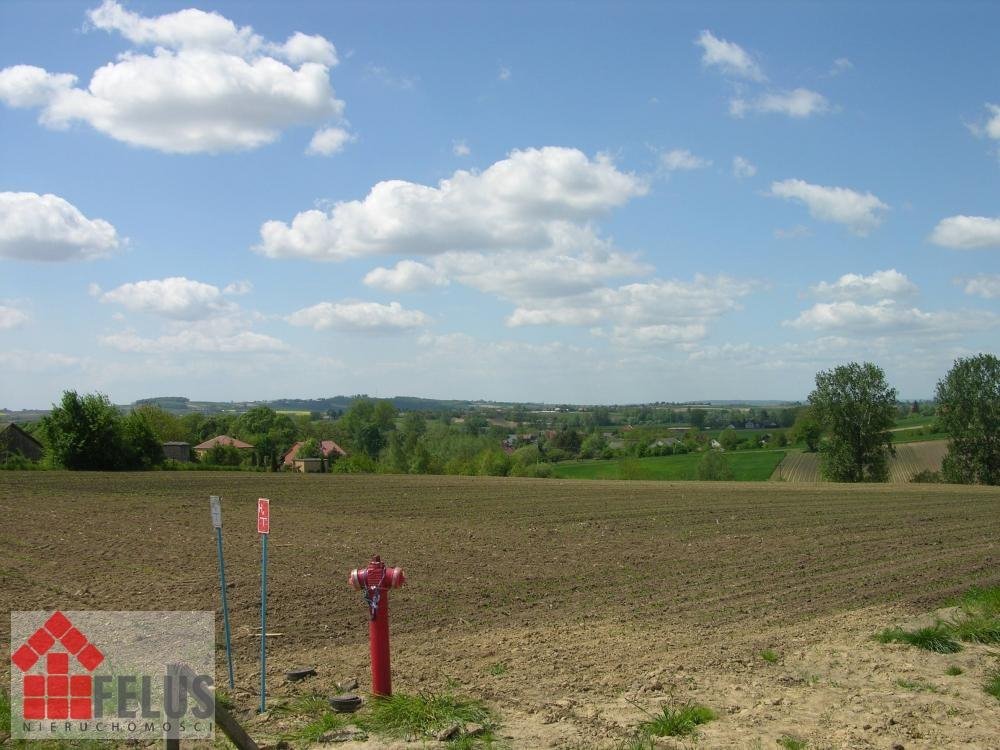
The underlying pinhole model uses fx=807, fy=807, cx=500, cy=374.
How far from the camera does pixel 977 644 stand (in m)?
8.95

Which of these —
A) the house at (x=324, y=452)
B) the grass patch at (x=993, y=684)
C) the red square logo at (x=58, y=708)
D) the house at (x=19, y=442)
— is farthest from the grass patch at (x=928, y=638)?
the house at (x=324, y=452)

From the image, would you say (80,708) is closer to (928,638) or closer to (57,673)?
(57,673)

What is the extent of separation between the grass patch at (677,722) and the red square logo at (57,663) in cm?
554

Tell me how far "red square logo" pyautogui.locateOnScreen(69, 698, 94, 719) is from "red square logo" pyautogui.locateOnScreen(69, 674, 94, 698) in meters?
0.09

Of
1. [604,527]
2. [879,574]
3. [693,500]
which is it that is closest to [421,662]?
[879,574]

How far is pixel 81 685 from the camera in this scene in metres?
7.29

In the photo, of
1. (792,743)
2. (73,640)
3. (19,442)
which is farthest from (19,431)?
(792,743)

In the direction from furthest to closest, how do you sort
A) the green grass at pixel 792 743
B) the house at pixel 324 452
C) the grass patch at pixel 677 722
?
the house at pixel 324 452 < the grass patch at pixel 677 722 < the green grass at pixel 792 743

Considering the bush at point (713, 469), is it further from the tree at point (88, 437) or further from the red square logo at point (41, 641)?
the red square logo at point (41, 641)

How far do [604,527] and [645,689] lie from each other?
16628 millimetres

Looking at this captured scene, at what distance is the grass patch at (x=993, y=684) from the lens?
23.2 ft

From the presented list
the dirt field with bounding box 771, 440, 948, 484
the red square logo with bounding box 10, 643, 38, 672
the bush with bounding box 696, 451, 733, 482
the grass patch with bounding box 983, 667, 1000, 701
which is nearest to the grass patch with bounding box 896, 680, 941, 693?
the grass patch with bounding box 983, 667, 1000, 701

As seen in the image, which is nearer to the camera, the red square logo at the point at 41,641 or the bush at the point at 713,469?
the red square logo at the point at 41,641

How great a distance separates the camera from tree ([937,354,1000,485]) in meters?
68.0
